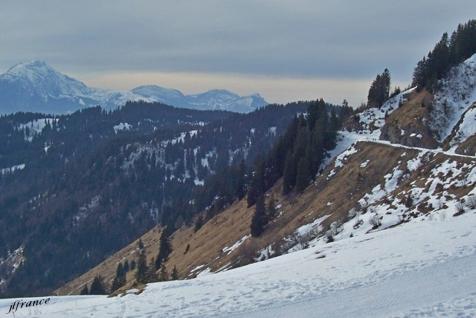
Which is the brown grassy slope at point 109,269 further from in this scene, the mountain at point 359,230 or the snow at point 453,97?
the snow at point 453,97

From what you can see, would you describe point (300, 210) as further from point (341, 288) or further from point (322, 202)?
point (341, 288)

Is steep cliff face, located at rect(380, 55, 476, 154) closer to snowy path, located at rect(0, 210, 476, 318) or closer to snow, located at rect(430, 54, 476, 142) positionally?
snow, located at rect(430, 54, 476, 142)

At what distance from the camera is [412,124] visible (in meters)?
79.6

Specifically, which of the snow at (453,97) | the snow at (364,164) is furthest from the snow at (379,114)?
the snow at (364,164)

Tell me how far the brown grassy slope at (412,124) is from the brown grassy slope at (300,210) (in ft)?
15.8

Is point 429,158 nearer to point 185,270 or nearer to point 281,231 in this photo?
point 281,231

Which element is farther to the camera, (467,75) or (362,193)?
(467,75)

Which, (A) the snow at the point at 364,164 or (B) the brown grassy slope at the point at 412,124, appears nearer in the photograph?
(A) the snow at the point at 364,164

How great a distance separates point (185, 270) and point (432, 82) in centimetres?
5051

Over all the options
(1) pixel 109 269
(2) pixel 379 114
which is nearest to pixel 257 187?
(2) pixel 379 114

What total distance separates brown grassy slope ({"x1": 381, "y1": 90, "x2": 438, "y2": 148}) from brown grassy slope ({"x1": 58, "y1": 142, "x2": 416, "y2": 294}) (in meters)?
4.80

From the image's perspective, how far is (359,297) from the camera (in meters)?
21.6

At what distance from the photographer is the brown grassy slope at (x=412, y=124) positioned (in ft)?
249

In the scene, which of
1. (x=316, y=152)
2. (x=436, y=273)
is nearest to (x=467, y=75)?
(x=316, y=152)
